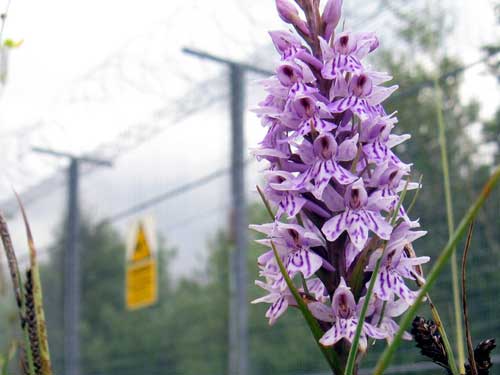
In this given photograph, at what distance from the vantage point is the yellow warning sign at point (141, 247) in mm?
7669

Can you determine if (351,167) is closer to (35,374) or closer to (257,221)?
(35,374)

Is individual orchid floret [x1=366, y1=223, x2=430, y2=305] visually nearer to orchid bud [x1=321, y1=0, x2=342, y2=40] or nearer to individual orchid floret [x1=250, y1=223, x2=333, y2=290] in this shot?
individual orchid floret [x1=250, y1=223, x2=333, y2=290]

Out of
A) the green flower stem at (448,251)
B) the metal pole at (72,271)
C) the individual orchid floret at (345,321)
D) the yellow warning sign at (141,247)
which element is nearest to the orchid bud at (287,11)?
the individual orchid floret at (345,321)

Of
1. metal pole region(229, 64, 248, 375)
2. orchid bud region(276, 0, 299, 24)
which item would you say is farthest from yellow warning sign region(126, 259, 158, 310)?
orchid bud region(276, 0, 299, 24)

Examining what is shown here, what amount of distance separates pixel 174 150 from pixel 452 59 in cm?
365

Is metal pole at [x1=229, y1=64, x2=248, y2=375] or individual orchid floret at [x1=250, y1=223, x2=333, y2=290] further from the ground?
metal pole at [x1=229, y1=64, x2=248, y2=375]

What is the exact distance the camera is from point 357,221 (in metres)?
1.06

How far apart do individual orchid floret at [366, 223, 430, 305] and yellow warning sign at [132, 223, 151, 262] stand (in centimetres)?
657

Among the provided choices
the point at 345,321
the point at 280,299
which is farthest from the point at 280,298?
the point at 345,321

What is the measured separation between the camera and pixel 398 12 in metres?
5.73

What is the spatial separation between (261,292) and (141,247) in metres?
1.48

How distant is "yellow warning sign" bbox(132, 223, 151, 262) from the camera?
25.2 ft

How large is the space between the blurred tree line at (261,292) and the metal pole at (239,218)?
181 millimetres

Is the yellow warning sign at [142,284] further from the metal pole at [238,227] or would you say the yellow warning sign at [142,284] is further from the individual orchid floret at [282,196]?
the individual orchid floret at [282,196]
